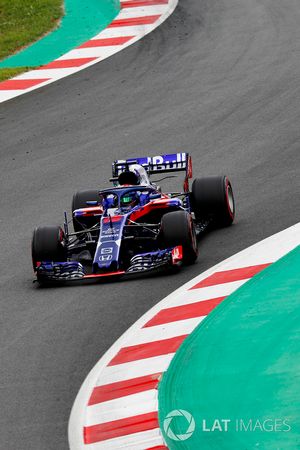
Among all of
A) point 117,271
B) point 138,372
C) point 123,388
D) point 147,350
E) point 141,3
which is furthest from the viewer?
point 141,3

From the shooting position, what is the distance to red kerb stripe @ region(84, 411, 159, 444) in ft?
27.5

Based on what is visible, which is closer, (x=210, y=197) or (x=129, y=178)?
(x=129, y=178)

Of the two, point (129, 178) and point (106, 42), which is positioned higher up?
point (106, 42)

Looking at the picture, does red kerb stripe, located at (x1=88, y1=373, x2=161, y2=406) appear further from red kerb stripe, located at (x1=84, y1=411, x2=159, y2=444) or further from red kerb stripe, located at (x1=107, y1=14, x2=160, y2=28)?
red kerb stripe, located at (x1=107, y1=14, x2=160, y2=28)

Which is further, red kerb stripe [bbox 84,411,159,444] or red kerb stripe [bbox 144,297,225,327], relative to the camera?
red kerb stripe [bbox 144,297,225,327]

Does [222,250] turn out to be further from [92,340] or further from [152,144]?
[152,144]

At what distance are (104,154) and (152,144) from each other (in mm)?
699

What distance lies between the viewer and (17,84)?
2084 cm

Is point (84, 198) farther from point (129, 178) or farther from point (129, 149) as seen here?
point (129, 149)

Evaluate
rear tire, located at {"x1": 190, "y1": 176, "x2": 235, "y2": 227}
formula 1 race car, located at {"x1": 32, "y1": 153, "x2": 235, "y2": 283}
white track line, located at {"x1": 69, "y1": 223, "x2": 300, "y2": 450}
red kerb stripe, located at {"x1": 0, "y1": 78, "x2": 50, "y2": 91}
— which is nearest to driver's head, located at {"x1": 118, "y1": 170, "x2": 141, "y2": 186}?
formula 1 race car, located at {"x1": 32, "y1": 153, "x2": 235, "y2": 283}

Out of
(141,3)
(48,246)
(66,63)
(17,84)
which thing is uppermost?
(141,3)

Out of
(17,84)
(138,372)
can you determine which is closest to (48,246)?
(138,372)

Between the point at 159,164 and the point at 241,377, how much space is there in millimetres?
5304

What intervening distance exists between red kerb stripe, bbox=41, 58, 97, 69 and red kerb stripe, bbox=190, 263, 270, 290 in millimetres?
10021
